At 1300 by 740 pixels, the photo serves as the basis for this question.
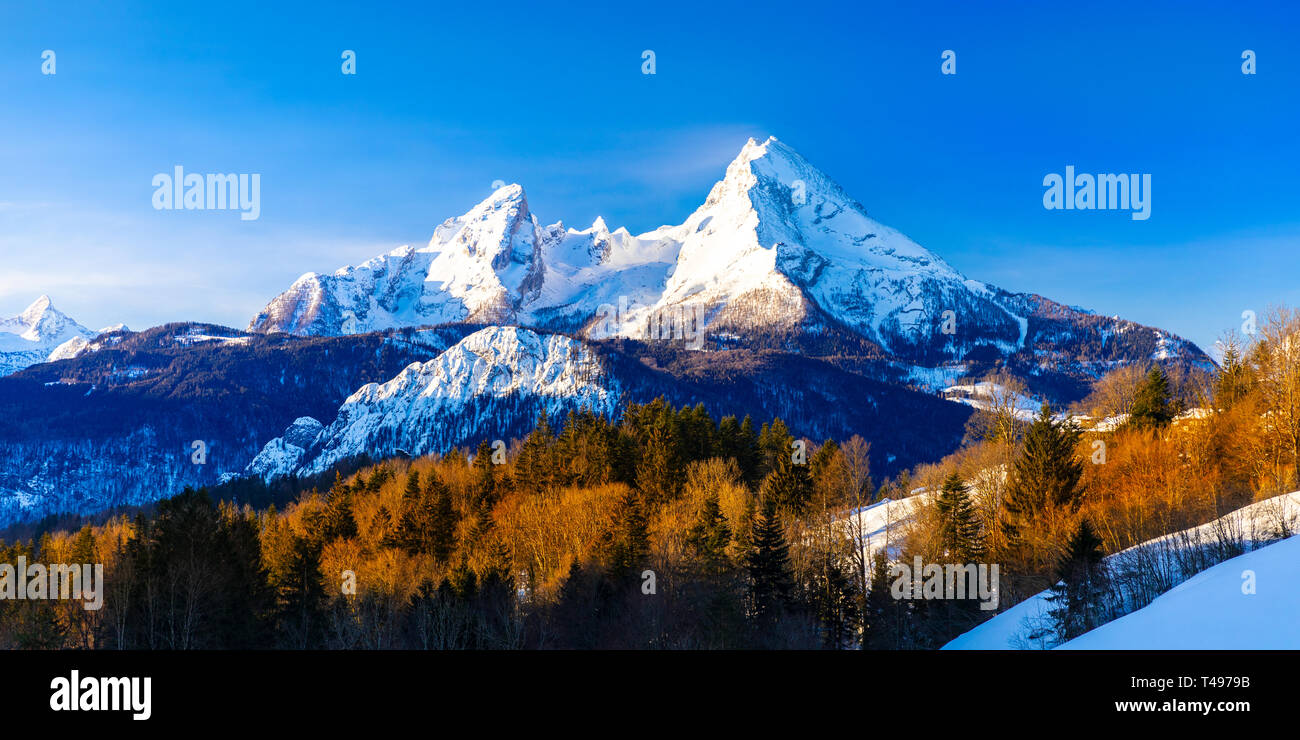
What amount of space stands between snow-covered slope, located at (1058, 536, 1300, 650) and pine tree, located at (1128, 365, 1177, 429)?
158 feet

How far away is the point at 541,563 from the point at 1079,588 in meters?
40.4

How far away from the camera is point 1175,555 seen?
107ft

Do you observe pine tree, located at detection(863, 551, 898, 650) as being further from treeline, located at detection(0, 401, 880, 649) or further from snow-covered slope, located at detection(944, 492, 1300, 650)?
snow-covered slope, located at detection(944, 492, 1300, 650)

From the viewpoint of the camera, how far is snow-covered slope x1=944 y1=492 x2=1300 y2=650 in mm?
30453

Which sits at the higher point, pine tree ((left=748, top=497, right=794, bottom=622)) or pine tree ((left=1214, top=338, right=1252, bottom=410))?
pine tree ((left=1214, top=338, right=1252, bottom=410))

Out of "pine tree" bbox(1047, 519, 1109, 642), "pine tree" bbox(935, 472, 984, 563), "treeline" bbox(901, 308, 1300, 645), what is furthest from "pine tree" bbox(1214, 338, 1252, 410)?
"pine tree" bbox(1047, 519, 1109, 642)

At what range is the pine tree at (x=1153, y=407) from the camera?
61562 millimetres

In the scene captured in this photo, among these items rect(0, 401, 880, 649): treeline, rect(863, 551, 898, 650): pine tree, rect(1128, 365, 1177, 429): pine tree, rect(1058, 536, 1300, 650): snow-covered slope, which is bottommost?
rect(863, 551, 898, 650): pine tree

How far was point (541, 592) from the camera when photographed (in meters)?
53.8

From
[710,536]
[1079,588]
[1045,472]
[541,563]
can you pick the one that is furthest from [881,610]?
[541,563]

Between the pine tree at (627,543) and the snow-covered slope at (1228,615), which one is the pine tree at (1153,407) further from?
the snow-covered slope at (1228,615)

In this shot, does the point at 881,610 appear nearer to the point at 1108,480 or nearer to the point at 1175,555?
the point at 1108,480
